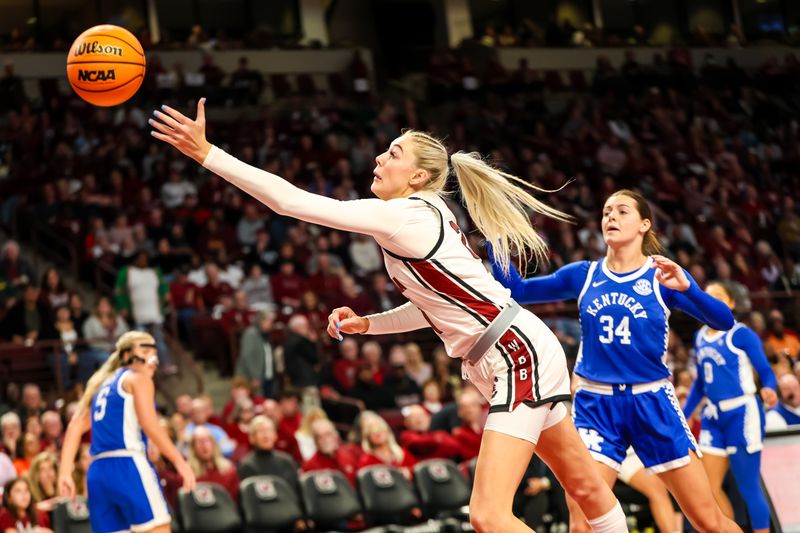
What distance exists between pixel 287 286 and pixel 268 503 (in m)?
5.60

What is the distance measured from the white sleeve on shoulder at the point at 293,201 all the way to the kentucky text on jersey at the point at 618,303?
6.67 ft

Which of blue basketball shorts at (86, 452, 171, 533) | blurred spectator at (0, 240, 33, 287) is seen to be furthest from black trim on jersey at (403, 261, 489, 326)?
blurred spectator at (0, 240, 33, 287)

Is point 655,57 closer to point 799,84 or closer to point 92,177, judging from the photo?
point 799,84

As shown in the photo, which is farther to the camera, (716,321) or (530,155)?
(530,155)

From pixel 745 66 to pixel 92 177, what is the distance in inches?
633

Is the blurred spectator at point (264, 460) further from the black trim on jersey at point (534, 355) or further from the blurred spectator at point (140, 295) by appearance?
the black trim on jersey at point (534, 355)

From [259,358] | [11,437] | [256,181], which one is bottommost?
[11,437]

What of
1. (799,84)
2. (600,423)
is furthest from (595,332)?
(799,84)

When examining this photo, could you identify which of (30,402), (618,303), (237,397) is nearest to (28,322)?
(30,402)

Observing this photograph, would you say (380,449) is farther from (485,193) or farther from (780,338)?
(780,338)

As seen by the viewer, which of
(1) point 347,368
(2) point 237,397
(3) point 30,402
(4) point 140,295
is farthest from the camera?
(4) point 140,295

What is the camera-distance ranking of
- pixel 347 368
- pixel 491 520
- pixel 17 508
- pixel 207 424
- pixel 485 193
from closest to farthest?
pixel 491 520 < pixel 485 193 < pixel 17 508 < pixel 207 424 < pixel 347 368

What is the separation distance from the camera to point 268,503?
9570 mm

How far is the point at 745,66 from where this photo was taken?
26109 millimetres
